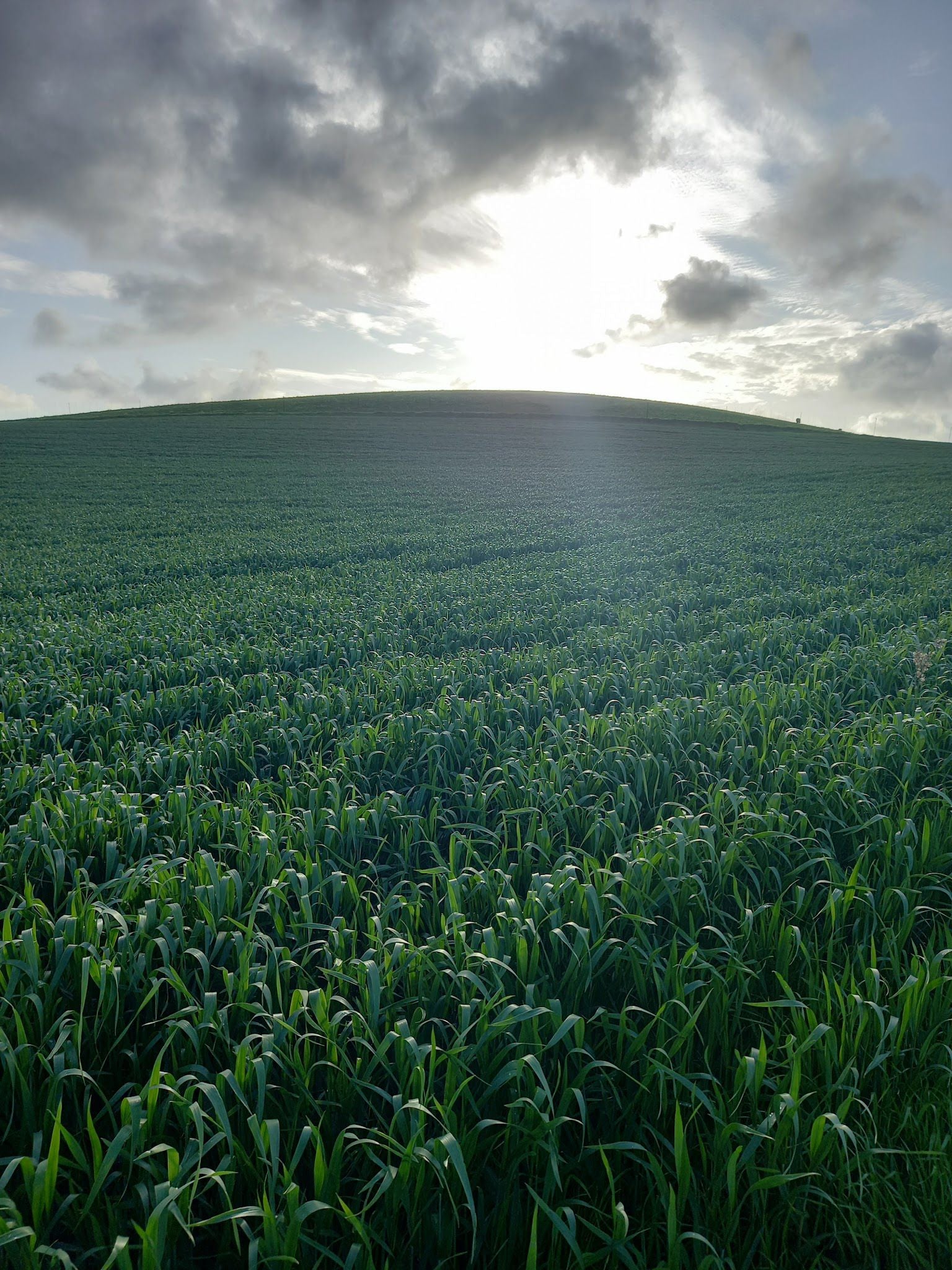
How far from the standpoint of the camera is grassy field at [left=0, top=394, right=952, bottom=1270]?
2.43m

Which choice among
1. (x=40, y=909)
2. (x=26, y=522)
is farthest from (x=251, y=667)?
(x=26, y=522)

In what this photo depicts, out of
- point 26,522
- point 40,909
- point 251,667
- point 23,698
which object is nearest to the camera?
point 40,909

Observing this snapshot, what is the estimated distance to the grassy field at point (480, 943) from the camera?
243 centimetres

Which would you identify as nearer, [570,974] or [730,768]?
[570,974]

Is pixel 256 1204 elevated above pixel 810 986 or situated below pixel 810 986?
below

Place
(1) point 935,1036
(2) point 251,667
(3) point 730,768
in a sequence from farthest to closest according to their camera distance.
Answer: (2) point 251,667
(3) point 730,768
(1) point 935,1036

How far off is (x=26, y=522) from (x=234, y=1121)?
30.7 m

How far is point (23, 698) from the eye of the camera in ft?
25.5

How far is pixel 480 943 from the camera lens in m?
3.63

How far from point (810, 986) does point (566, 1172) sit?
4.84 feet

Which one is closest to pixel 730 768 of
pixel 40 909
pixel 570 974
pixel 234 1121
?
pixel 570 974

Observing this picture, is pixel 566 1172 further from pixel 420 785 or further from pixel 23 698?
pixel 23 698

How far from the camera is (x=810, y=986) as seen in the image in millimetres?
3316

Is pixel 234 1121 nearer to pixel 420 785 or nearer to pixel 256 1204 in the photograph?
pixel 256 1204
